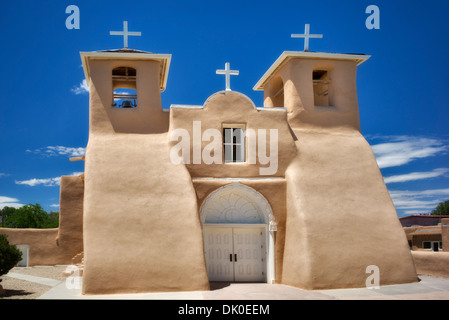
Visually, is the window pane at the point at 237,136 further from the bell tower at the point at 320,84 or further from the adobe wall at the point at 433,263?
the adobe wall at the point at 433,263

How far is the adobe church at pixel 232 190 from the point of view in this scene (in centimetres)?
1209

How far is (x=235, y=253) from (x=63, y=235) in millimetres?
11062

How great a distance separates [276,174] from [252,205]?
133 cm

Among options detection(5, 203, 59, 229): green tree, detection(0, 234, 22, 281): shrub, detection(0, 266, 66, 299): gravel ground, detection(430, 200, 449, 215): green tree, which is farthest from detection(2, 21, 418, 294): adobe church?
detection(430, 200, 449, 215): green tree

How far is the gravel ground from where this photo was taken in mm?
12678

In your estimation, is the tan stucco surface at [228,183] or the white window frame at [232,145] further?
the white window frame at [232,145]

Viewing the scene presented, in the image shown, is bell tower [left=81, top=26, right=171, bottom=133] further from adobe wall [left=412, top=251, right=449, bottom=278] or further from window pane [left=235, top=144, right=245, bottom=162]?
adobe wall [left=412, top=251, right=449, bottom=278]

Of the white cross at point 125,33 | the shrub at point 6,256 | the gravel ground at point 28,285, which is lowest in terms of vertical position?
the gravel ground at point 28,285

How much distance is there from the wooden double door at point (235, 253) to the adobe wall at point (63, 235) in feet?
32.3

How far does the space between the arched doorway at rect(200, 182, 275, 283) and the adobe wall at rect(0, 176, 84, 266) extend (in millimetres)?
9847

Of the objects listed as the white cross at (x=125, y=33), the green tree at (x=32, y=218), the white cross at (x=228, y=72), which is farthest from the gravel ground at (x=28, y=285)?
the green tree at (x=32, y=218)

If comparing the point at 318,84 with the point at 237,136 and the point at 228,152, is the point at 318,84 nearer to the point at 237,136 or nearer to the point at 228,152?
the point at 237,136

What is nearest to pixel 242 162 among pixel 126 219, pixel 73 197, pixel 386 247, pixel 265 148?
pixel 265 148

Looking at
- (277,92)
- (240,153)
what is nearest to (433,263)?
(240,153)
